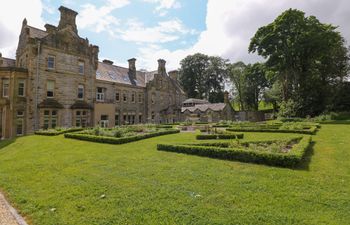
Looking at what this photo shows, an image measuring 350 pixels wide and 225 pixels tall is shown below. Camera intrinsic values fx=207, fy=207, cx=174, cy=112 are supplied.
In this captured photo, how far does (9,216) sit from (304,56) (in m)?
41.4

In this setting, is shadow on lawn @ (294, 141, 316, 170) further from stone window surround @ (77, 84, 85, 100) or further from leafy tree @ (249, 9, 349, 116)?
leafy tree @ (249, 9, 349, 116)

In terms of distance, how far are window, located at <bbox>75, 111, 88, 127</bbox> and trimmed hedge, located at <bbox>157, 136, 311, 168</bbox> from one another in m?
20.5

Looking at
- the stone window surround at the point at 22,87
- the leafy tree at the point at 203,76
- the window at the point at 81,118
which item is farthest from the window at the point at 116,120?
the leafy tree at the point at 203,76

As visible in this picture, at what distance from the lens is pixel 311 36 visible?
3077 cm

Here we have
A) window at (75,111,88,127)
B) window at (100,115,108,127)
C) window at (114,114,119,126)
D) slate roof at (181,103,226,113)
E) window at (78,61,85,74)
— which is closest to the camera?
window at (75,111,88,127)

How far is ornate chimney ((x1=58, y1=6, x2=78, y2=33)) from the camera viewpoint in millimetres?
26906

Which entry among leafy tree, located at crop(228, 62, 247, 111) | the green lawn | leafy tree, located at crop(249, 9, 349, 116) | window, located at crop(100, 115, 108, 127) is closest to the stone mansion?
window, located at crop(100, 115, 108, 127)

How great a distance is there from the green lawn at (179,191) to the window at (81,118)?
1928 centimetres

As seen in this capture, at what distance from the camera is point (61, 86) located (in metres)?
25.5

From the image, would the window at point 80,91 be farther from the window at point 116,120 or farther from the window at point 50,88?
the window at point 116,120

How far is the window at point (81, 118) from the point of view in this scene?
27112mm

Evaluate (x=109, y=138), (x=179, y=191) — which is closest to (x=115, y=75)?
(x=109, y=138)

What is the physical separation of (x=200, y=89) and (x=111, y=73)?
37.8m

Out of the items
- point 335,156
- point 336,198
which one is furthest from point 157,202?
point 335,156
